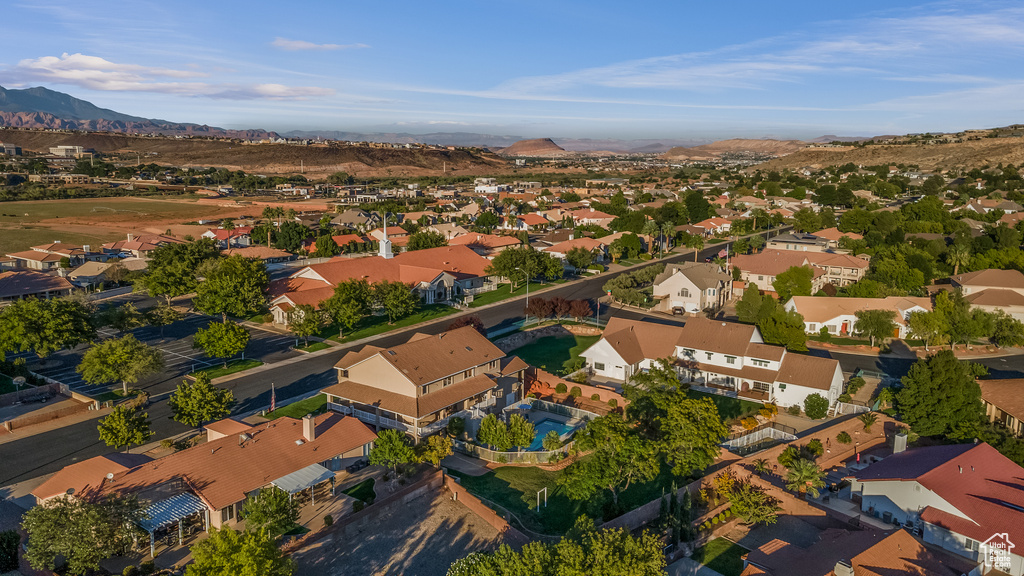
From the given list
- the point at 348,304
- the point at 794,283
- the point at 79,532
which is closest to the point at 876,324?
the point at 794,283

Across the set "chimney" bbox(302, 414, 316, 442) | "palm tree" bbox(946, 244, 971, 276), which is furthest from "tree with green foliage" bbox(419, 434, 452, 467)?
"palm tree" bbox(946, 244, 971, 276)

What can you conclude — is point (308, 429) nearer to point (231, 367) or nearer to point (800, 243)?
point (231, 367)

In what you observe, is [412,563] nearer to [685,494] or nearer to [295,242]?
[685,494]

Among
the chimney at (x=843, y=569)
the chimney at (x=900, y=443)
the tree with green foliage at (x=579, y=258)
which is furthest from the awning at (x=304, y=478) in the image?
the tree with green foliage at (x=579, y=258)

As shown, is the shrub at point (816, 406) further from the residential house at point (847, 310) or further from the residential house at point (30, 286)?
the residential house at point (30, 286)

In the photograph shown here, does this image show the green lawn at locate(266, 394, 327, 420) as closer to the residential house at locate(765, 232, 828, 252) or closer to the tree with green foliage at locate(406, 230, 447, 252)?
the tree with green foliage at locate(406, 230, 447, 252)

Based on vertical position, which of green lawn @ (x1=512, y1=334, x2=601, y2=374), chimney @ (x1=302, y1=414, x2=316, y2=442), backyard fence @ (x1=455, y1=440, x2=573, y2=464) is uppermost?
chimney @ (x1=302, y1=414, x2=316, y2=442)

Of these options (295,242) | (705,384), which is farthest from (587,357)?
(295,242)
